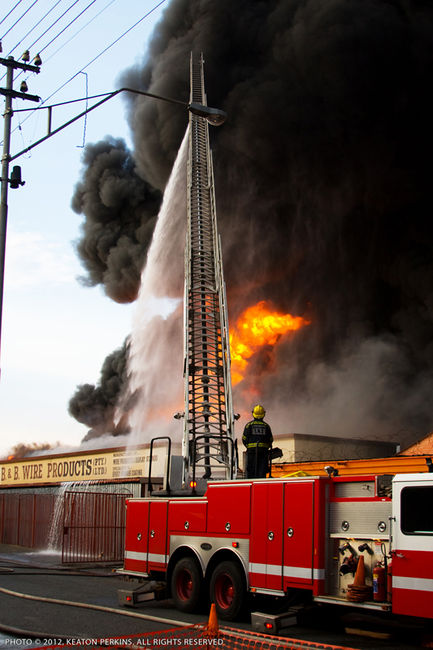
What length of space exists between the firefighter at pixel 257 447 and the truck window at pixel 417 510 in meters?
3.57

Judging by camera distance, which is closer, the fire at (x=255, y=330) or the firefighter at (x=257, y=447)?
the firefighter at (x=257, y=447)

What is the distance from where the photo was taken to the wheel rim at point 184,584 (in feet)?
33.6

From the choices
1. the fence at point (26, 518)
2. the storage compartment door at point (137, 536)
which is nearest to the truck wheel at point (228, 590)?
the storage compartment door at point (137, 536)

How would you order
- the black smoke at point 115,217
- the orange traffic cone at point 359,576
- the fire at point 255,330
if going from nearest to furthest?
the orange traffic cone at point 359,576
the fire at point 255,330
the black smoke at point 115,217

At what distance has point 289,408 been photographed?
32750 millimetres

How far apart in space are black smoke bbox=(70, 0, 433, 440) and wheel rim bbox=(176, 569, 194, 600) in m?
20.2

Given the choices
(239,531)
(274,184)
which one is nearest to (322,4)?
(274,184)

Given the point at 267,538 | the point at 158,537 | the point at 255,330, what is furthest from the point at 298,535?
the point at 255,330

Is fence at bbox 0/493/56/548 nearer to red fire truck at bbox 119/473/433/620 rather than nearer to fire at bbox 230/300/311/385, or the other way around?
red fire truck at bbox 119/473/433/620

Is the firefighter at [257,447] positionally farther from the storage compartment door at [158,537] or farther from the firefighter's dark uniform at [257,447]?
the storage compartment door at [158,537]

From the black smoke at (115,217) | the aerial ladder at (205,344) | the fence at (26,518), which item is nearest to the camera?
the aerial ladder at (205,344)

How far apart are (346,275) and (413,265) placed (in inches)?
136

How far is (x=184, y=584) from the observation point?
409 inches

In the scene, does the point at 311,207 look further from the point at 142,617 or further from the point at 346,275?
the point at 142,617
